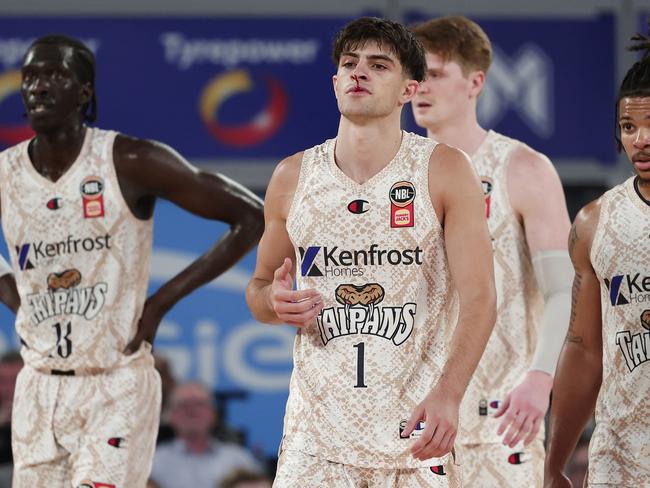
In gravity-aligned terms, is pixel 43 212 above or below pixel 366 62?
below

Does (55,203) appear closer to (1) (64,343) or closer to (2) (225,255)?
(1) (64,343)

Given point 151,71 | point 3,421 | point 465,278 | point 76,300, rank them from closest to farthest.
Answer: point 465,278, point 76,300, point 3,421, point 151,71

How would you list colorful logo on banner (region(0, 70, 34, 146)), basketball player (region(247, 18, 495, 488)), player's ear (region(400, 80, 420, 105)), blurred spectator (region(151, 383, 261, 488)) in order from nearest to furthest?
basketball player (region(247, 18, 495, 488))
player's ear (region(400, 80, 420, 105))
blurred spectator (region(151, 383, 261, 488))
colorful logo on banner (region(0, 70, 34, 146))

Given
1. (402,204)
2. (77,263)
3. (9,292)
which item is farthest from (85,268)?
(402,204)

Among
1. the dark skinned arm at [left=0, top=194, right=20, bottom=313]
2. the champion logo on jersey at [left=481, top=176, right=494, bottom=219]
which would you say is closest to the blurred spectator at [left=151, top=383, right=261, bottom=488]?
the dark skinned arm at [left=0, top=194, right=20, bottom=313]

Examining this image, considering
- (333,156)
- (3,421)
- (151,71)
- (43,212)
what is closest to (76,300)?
(43,212)

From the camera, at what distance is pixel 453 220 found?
4.36 meters

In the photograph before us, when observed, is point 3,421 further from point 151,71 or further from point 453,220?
point 453,220

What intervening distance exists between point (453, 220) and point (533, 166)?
1.35 meters

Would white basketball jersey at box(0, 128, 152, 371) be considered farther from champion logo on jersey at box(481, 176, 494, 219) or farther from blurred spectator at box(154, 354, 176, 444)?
blurred spectator at box(154, 354, 176, 444)

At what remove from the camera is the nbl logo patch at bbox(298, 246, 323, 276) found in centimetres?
443

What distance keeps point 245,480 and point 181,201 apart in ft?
11.5

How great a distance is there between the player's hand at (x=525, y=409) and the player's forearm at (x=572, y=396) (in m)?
0.38

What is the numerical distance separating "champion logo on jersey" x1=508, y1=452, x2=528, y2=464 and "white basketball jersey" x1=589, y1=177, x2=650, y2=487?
3.02ft
